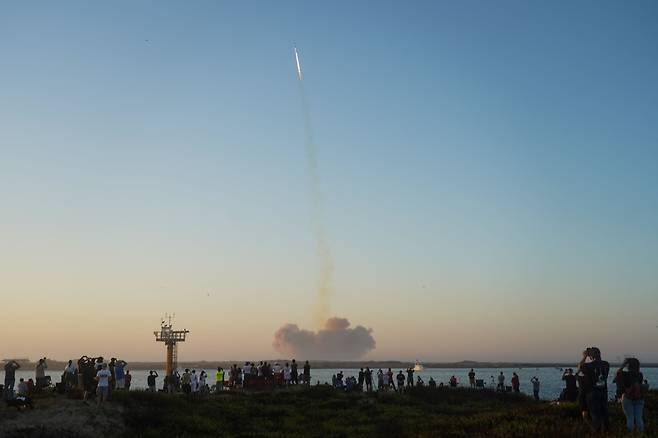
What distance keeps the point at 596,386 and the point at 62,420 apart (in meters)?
18.6

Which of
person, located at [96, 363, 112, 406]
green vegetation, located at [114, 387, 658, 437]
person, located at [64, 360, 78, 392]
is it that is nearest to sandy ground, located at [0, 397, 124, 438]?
person, located at [96, 363, 112, 406]

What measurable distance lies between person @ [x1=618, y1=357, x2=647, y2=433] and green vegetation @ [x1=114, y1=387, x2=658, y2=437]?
363 mm

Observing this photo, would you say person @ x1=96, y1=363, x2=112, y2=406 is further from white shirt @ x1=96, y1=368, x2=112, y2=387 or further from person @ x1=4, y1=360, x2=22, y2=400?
person @ x1=4, y1=360, x2=22, y2=400

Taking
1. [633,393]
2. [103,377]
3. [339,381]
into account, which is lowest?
[339,381]

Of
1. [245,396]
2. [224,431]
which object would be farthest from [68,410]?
[245,396]

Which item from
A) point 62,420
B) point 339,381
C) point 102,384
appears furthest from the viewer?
point 339,381

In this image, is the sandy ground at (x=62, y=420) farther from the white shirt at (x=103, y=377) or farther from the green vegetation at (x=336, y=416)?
the white shirt at (x=103, y=377)

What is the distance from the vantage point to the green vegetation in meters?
18.4

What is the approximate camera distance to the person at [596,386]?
50.0 ft

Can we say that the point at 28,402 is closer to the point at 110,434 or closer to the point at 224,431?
the point at 110,434

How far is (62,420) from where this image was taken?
22.4m

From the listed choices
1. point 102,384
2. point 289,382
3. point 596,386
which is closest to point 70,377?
point 102,384

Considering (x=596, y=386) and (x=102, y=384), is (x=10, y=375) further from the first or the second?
(x=596, y=386)

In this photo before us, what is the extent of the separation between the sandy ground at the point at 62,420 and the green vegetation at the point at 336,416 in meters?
0.77
